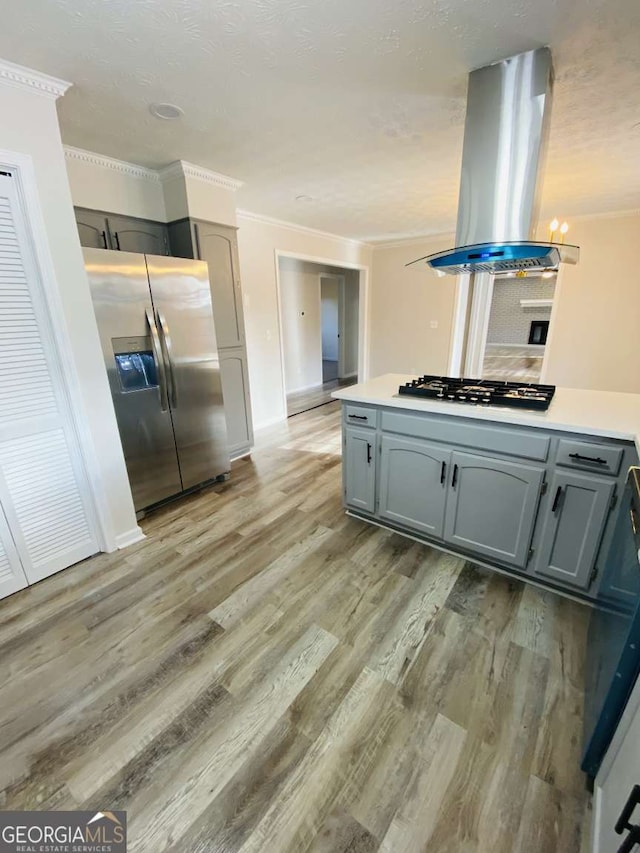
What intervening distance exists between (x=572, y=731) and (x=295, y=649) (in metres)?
→ 1.09

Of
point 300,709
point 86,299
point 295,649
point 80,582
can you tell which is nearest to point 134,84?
point 86,299

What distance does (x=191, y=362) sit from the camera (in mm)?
2736

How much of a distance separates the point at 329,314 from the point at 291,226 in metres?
3.73

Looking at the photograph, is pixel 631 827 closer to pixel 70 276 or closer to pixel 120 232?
pixel 70 276

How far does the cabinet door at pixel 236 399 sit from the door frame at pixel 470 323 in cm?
362

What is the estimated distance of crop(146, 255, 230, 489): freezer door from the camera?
250cm

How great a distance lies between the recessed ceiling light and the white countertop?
1799 mm

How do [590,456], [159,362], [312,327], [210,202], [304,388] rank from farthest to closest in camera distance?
1. [304,388]
2. [312,327]
3. [210,202]
4. [159,362]
5. [590,456]

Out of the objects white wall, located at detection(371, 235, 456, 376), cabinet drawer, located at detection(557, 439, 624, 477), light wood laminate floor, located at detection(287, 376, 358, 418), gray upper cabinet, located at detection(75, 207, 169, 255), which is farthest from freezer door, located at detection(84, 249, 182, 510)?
white wall, located at detection(371, 235, 456, 376)

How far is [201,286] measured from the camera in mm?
2705

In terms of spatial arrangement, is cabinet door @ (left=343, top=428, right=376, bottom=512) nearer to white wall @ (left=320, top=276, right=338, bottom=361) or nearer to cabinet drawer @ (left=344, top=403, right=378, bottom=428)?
cabinet drawer @ (left=344, top=403, right=378, bottom=428)

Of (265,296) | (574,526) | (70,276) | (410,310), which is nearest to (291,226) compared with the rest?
(265,296)

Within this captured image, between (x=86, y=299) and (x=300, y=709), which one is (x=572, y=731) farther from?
(x=86, y=299)

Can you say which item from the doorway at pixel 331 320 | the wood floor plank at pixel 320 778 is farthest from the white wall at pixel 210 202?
the doorway at pixel 331 320
